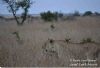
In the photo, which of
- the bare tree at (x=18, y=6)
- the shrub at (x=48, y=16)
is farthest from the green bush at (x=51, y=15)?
the bare tree at (x=18, y=6)

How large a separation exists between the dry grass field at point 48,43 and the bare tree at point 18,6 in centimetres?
10

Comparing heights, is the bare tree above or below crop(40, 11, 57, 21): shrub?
above

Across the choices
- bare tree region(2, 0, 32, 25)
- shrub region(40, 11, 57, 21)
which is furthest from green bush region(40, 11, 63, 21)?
bare tree region(2, 0, 32, 25)

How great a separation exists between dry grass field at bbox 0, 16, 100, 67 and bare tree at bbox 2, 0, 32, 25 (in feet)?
0.34

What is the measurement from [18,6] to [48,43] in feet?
2.22

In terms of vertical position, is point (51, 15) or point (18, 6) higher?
point (18, 6)

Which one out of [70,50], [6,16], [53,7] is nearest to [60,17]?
[53,7]

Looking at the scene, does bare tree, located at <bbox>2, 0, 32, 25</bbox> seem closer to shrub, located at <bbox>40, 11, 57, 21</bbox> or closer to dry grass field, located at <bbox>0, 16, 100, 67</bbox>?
dry grass field, located at <bbox>0, 16, 100, 67</bbox>

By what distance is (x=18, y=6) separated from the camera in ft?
12.8

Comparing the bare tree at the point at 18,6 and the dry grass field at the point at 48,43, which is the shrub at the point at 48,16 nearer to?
the dry grass field at the point at 48,43

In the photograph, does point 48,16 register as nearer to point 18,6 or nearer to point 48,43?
point 48,43

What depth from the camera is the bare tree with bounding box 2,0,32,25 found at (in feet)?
12.5

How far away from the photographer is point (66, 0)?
3.75 m

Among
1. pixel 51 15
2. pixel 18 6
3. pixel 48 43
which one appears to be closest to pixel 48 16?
pixel 51 15
